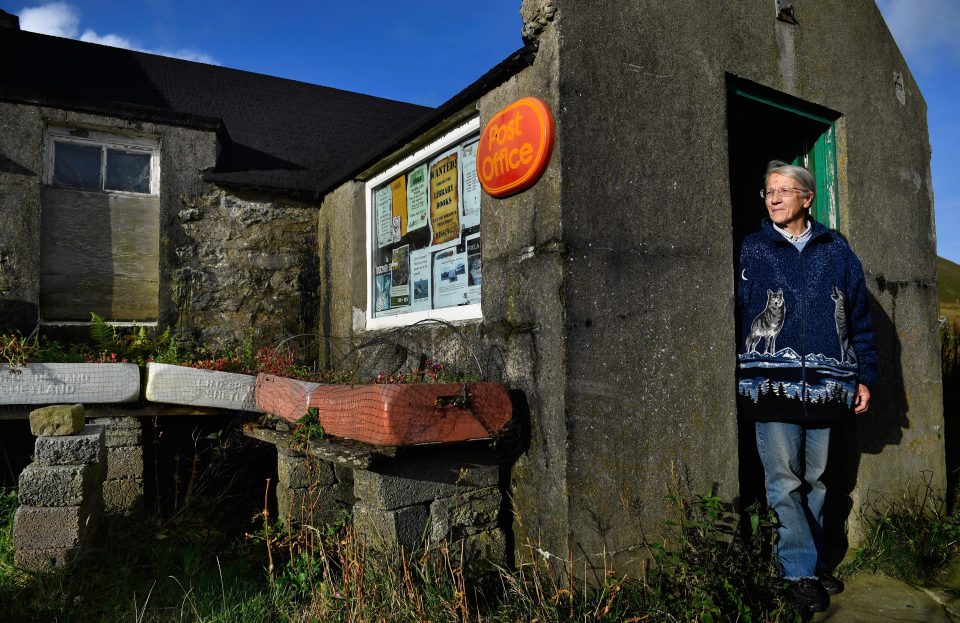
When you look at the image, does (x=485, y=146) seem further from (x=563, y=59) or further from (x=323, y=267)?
(x=323, y=267)

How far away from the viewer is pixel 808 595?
3.20m

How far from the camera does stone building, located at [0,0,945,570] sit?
125 inches

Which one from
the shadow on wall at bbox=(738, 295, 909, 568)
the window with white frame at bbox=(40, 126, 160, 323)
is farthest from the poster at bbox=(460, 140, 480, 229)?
the window with white frame at bbox=(40, 126, 160, 323)

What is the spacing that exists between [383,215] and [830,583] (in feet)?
13.3

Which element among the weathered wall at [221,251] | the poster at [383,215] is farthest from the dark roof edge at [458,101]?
the weathered wall at [221,251]

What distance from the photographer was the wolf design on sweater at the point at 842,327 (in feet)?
10.9

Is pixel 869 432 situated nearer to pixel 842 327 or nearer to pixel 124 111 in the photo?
pixel 842 327

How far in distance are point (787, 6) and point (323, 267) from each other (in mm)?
4592

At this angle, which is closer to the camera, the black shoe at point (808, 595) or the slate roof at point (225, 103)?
the black shoe at point (808, 595)

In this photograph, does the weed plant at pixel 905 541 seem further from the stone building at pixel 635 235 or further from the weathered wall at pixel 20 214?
the weathered wall at pixel 20 214

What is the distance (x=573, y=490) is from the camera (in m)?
3.05

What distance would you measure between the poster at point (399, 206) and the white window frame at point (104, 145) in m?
2.73

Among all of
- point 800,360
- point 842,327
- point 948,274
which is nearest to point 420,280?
point 800,360

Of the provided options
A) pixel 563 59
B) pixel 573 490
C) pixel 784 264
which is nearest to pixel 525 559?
pixel 573 490
